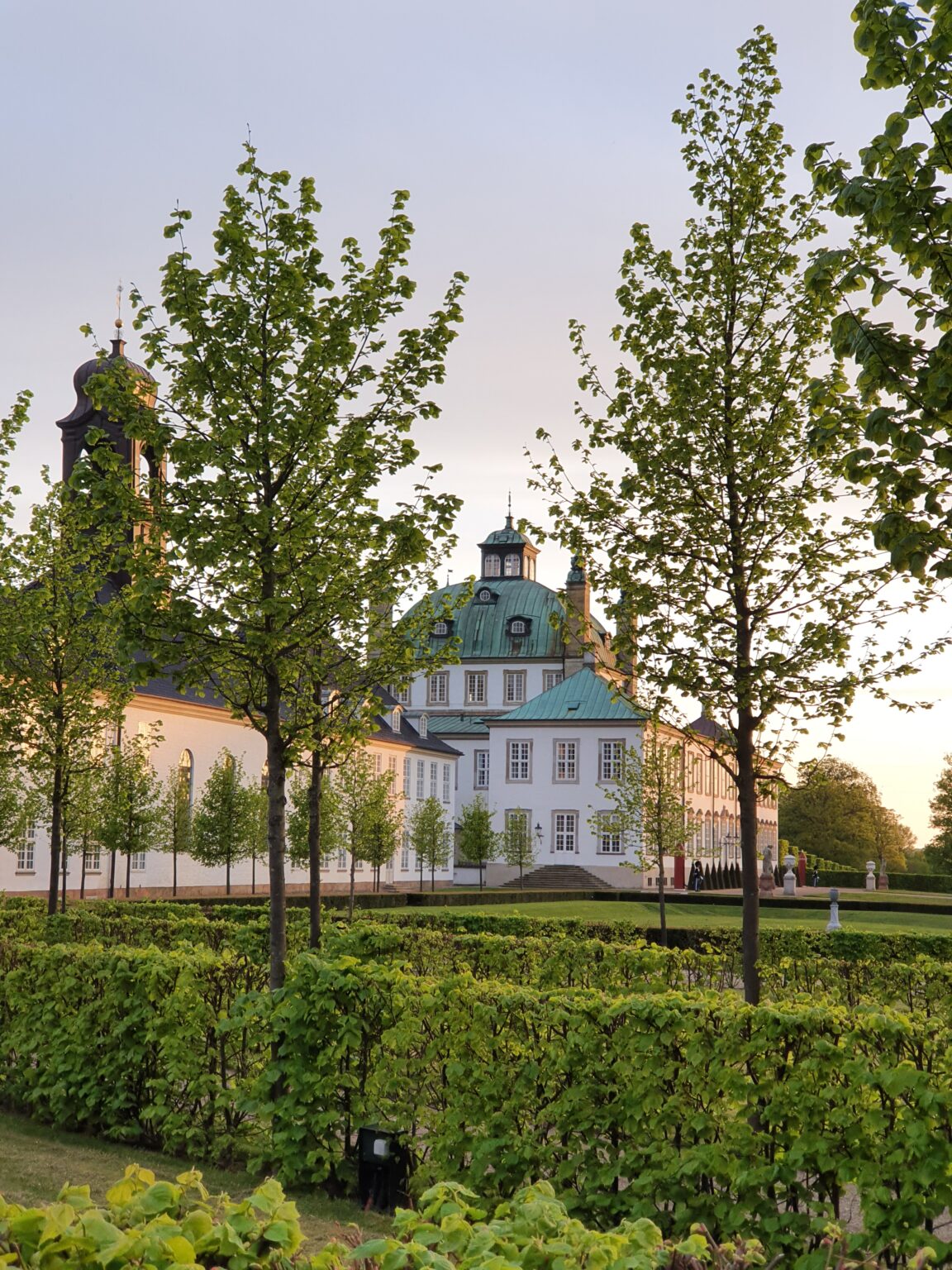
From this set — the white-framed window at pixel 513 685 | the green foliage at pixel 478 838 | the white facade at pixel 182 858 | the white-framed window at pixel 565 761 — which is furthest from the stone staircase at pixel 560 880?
the white-framed window at pixel 513 685

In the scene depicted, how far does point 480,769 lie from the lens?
7162 cm

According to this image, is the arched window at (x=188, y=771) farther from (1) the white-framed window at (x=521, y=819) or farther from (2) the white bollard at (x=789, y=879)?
(2) the white bollard at (x=789, y=879)

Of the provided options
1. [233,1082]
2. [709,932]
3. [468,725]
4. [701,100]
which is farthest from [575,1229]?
[468,725]

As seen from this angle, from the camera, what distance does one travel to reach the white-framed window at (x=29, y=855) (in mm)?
36219

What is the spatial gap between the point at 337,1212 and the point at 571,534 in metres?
5.67

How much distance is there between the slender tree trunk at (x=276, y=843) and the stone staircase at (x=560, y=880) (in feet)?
168

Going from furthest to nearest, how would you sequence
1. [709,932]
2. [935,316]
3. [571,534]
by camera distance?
[709,932], [571,534], [935,316]

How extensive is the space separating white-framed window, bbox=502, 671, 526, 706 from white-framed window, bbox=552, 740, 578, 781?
45.6 feet

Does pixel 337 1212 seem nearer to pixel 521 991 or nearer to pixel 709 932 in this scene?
pixel 521 991

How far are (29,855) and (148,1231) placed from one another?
36439mm

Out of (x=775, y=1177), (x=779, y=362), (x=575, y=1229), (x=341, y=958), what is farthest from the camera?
(x=779, y=362)

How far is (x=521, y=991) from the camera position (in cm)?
745

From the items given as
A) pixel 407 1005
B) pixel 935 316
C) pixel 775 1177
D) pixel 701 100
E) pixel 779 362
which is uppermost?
pixel 701 100

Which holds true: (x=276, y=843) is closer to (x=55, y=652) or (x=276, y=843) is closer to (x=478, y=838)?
(x=55, y=652)
